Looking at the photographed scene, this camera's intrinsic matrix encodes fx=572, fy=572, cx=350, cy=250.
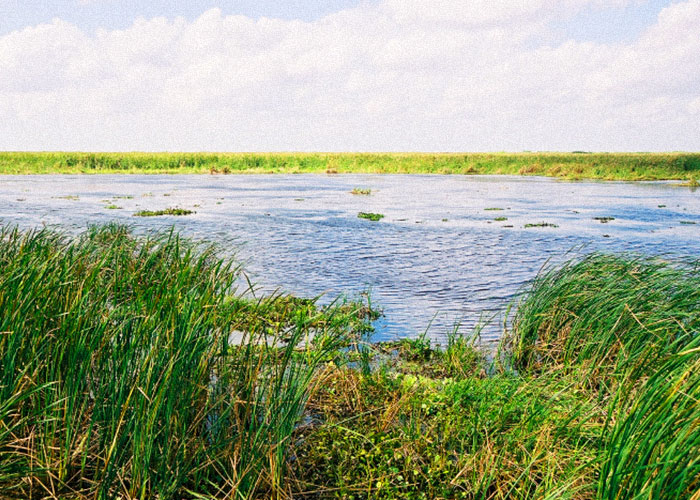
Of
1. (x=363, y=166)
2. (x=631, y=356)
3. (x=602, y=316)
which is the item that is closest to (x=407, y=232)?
(x=602, y=316)

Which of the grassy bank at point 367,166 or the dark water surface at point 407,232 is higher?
the grassy bank at point 367,166

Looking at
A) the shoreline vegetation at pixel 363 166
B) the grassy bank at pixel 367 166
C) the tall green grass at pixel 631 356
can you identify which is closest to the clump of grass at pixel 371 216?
the tall green grass at pixel 631 356

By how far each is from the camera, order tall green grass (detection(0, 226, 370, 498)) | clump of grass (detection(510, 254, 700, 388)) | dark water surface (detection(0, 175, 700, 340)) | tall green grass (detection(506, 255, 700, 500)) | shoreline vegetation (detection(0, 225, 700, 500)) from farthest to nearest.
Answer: dark water surface (detection(0, 175, 700, 340)) → clump of grass (detection(510, 254, 700, 388)) → tall green grass (detection(0, 226, 370, 498)) → shoreline vegetation (detection(0, 225, 700, 500)) → tall green grass (detection(506, 255, 700, 500))

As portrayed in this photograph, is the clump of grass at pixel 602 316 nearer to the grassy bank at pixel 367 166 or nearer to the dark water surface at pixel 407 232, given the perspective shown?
the dark water surface at pixel 407 232

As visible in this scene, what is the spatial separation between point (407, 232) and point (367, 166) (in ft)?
189

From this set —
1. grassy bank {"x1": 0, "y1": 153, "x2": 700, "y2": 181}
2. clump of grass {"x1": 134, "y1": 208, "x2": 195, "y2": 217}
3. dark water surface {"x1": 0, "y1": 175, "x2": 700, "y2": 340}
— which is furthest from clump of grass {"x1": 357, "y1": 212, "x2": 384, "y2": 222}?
grassy bank {"x1": 0, "y1": 153, "x2": 700, "y2": 181}

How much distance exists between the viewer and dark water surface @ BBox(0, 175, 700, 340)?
Answer: 512 inches

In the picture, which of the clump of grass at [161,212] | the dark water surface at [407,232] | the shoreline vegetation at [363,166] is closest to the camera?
the dark water surface at [407,232]

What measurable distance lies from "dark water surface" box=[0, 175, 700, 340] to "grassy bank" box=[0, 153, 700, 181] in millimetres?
19779

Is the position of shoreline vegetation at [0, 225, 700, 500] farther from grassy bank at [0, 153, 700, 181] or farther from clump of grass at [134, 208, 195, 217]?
grassy bank at [0, 153, 700, 181]

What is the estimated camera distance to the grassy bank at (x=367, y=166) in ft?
203

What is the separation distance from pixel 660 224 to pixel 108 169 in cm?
6327

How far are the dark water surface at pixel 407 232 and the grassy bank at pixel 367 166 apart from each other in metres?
19.8

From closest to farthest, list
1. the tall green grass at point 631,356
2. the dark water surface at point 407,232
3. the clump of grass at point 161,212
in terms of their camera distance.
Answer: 1. the tall green grass at point 631,356
2. the dark water surface at point 407,232
3. the clump of grass at point 161,212
